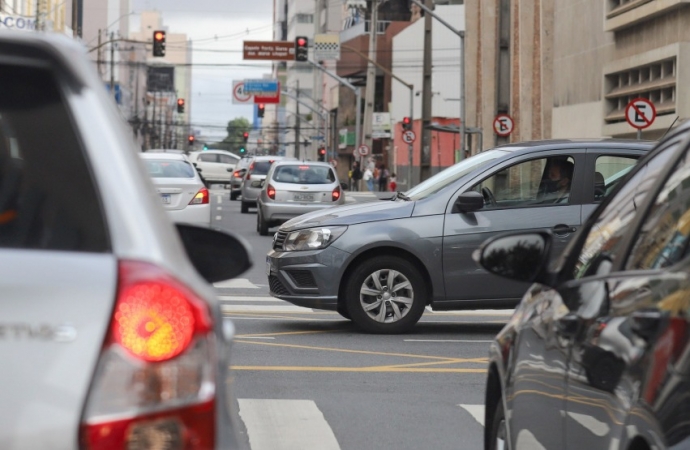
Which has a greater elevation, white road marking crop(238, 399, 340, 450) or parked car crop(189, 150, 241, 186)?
parked car crop(189, 150, 241, 186)

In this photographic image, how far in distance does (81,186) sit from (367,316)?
31.1 feet

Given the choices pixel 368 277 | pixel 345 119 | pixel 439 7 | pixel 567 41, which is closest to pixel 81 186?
pixel 368 277

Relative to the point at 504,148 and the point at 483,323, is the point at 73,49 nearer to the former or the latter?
the point at 504,148

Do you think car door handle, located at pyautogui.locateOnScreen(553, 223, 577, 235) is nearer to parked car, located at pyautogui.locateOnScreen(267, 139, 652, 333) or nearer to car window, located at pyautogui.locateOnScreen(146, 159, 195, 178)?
parked car, located at pyautogui.locateOnScreen(267, 139, 652, 333)

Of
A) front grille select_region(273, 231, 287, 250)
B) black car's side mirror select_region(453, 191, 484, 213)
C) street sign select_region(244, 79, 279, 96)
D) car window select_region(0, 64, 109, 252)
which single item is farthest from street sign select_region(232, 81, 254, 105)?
car window select_region(0, 64, 109, 252)

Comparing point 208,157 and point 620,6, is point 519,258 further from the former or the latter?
point 208,157

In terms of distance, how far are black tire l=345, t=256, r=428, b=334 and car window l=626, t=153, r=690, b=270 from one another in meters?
8.22

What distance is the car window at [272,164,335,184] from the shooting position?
29234 millimetres

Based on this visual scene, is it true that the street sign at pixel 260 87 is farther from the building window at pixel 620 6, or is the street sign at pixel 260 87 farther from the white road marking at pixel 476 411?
the white road marking at pixel 476 411

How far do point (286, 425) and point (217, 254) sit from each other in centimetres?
405

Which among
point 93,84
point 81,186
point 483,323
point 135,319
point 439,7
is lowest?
point 483,323

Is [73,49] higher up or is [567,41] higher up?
[567,41]

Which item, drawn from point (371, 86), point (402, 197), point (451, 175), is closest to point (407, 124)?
point (371, 86)

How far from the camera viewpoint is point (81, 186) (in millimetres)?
2770
